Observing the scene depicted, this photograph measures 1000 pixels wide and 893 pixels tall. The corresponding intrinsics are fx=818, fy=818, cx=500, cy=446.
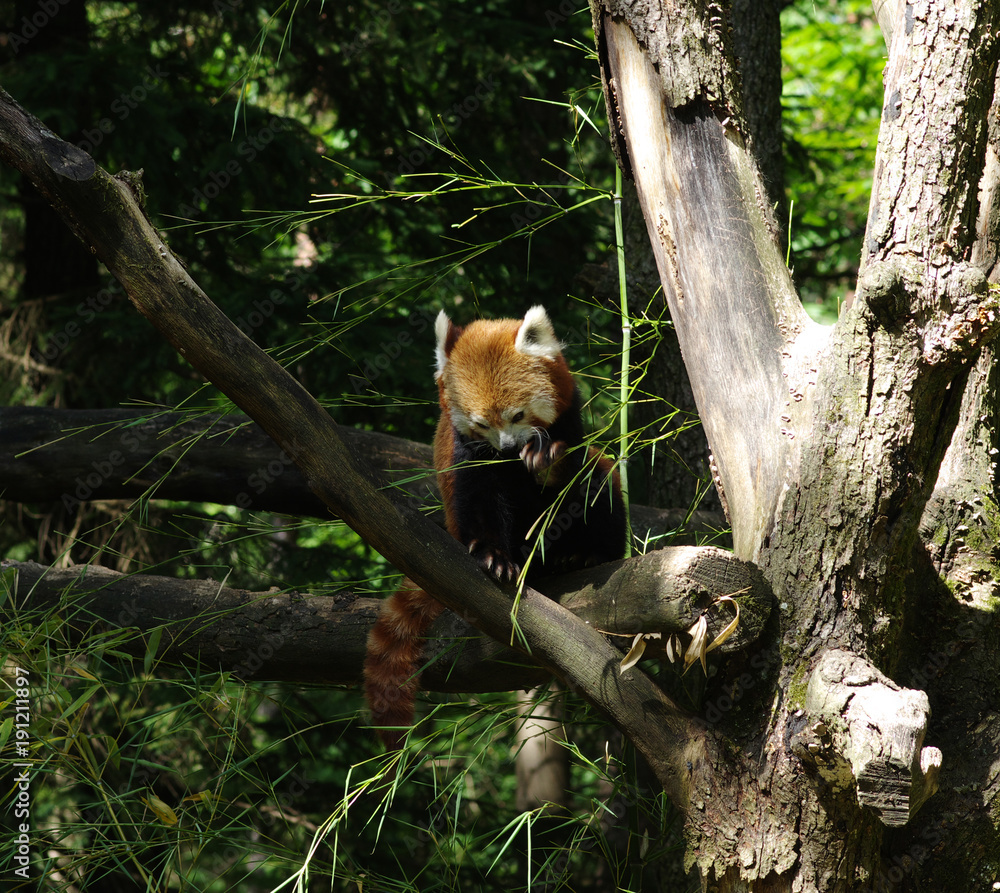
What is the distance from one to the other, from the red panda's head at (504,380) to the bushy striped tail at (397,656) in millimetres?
515

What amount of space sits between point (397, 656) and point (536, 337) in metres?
1.02

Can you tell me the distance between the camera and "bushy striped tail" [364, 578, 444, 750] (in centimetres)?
231

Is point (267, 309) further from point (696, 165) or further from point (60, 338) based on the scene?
point (696, 165)

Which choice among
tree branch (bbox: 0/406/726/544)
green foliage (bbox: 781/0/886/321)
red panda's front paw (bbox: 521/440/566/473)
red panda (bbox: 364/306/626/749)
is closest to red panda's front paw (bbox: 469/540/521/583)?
red panda (bbox: 364/306/626/749)

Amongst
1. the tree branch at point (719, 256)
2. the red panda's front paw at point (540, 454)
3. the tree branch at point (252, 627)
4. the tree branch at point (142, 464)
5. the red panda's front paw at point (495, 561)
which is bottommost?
the tree branch at point (252, 627)

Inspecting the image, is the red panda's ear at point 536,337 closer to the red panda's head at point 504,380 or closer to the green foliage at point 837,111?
the red panda's head at point 504,380

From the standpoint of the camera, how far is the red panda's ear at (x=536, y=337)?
2.38m

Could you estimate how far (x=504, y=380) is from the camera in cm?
230

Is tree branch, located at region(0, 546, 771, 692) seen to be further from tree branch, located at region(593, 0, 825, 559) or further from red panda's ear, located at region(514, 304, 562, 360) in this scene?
red panda's ear, located at region(514, 304, 562, 360)

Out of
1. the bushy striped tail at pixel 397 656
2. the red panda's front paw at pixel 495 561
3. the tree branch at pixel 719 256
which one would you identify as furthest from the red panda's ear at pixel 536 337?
the bushy striped tail at pixel 397 656

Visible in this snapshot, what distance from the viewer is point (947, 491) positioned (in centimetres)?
209

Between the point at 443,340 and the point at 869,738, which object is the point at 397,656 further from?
the point at 869,738

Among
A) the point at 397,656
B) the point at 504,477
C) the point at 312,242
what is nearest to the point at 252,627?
the point at 397,656

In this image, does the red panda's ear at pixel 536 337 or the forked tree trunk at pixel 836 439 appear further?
the red panda's ear at pixel 536 337
